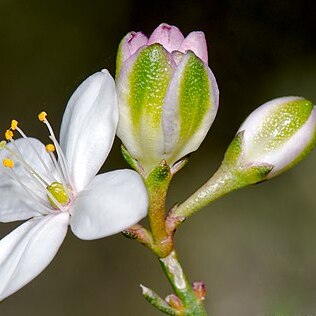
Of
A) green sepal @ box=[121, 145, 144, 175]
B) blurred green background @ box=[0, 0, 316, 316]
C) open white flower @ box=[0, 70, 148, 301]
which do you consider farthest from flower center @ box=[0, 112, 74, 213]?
blurred green background @ box=[0, 0, 316, 316]

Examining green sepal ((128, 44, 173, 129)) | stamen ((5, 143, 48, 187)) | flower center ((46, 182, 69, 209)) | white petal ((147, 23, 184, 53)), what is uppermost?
white petal ((147, 23, 184, 53))

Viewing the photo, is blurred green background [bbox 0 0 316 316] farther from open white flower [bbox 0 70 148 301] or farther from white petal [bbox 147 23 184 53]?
white petal [bbox 147 23 184 53]

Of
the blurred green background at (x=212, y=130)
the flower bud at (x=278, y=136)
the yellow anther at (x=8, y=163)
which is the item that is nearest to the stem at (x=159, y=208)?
the flower bud at (x=278, y=136)

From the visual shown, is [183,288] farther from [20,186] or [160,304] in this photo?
[20,186]

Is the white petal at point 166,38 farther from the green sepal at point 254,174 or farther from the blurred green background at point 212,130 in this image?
the blurred green background at point 212,130

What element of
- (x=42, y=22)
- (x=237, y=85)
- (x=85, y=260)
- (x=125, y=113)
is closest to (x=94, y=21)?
(x=42, y=22)
